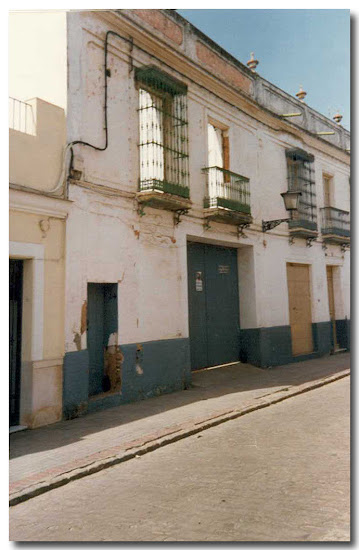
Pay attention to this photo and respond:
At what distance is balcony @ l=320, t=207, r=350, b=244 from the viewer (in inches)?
553

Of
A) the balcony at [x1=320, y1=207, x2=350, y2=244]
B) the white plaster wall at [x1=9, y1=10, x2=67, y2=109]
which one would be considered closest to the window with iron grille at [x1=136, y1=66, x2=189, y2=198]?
the white plaster wall at [x1=9, y1=10, x2=67, y2=109]

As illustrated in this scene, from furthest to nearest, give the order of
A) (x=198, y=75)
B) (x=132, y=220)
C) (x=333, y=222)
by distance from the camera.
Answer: (x=333, y=222)
(x=198, y=75)
(x=132, y=220)

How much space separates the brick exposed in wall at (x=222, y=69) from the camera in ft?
32.7

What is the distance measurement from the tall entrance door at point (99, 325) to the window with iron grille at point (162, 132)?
6.55 ft

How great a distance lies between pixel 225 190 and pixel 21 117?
190 inches

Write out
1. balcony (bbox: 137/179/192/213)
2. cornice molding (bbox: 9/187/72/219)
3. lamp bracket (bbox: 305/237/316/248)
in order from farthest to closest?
lamp bracket (bbox: 305/237/316/248)
balcony (bbox: 137/179/192/213)
cornice molding (bbox: 9/187/72/219)

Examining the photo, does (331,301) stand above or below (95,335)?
above

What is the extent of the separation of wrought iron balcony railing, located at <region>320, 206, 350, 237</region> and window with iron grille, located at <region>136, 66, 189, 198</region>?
21.8ft

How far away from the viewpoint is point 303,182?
44.6 feet

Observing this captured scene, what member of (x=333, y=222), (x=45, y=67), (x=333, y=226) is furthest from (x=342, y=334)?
(x=45, y=67)

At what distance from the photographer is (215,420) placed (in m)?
6.31

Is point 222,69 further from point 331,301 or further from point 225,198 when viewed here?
point 331,301

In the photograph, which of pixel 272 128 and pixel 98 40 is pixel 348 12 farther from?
pixel 272 128

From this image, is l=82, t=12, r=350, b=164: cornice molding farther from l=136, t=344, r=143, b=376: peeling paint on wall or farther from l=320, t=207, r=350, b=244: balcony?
l=136, t=344, r=143, b=376: peeling paint on wall
